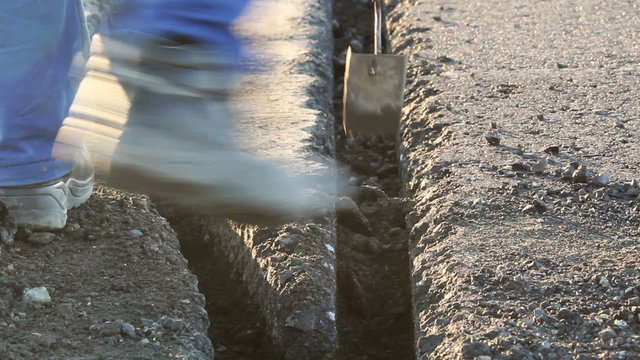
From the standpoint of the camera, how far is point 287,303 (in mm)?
2500

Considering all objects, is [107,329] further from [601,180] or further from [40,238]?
[601,180]

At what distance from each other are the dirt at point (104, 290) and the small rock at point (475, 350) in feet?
1.62

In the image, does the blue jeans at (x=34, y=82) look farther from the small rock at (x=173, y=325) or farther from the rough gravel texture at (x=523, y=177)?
the rough gravel texture at (x=523, y=177)

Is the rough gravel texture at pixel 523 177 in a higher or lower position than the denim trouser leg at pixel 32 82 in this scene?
lower

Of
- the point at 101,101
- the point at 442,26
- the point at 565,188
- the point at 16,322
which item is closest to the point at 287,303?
the point at 16,322

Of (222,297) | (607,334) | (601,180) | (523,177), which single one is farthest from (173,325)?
(601,180)

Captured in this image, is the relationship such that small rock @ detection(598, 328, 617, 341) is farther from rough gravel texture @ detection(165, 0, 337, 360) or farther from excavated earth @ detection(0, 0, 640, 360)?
rough gravel texture @ detection(165, 0, 337, 360)

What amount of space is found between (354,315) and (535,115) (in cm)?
102

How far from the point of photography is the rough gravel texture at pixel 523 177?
91.6 inches

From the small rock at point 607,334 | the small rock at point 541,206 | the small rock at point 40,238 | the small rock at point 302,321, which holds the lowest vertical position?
the small rock at point 302,321

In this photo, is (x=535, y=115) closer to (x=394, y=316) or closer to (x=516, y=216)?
(x=516, y=216)

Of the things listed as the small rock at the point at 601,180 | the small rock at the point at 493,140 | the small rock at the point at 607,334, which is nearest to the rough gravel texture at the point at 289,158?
the small rock at the point at 493,140

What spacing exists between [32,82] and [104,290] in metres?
0.52

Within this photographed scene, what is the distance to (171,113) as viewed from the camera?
3.16m
